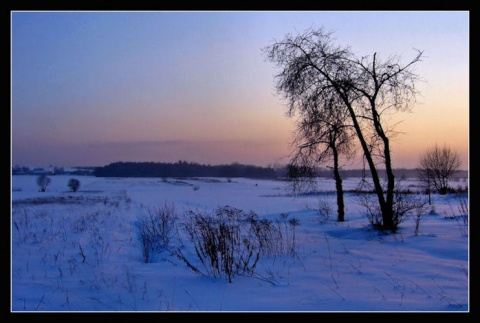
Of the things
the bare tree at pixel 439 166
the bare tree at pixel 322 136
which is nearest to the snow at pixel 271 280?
the bare tree at pixel 322 136

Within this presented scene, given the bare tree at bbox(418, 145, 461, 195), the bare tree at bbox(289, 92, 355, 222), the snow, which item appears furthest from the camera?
the bare tree at bbox(418, 145, 461, 195)

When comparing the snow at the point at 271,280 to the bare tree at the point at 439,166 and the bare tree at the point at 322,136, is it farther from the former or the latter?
the bare tree at the point at 439,166

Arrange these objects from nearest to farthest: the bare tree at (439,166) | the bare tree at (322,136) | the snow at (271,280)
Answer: the snow at (271,280), the bare tree at (322,136), the bare tree at (439,166)

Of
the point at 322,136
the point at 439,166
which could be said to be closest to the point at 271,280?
the point at 322,136

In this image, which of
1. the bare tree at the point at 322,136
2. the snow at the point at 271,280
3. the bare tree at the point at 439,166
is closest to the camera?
the snow at the point at 271,280

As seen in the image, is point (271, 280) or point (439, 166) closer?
point (271, 280)

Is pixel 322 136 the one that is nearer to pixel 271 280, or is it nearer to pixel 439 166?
pixel 271 280

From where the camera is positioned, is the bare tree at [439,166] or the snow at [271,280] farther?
the bare tree at [439,166]

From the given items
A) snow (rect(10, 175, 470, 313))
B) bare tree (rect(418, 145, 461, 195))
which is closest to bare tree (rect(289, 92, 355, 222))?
snow (rect(10, 175, 470, 313))

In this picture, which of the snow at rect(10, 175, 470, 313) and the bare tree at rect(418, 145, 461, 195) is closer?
the snow at rect(10, 175, 470, 313)

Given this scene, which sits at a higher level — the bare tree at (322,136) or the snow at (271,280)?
the bare tree at (322,136)

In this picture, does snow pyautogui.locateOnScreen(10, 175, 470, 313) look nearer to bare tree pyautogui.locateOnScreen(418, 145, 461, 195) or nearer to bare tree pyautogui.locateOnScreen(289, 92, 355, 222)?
bare tree pyautogui.locateOnScreen(289, 92, 355, 222)
